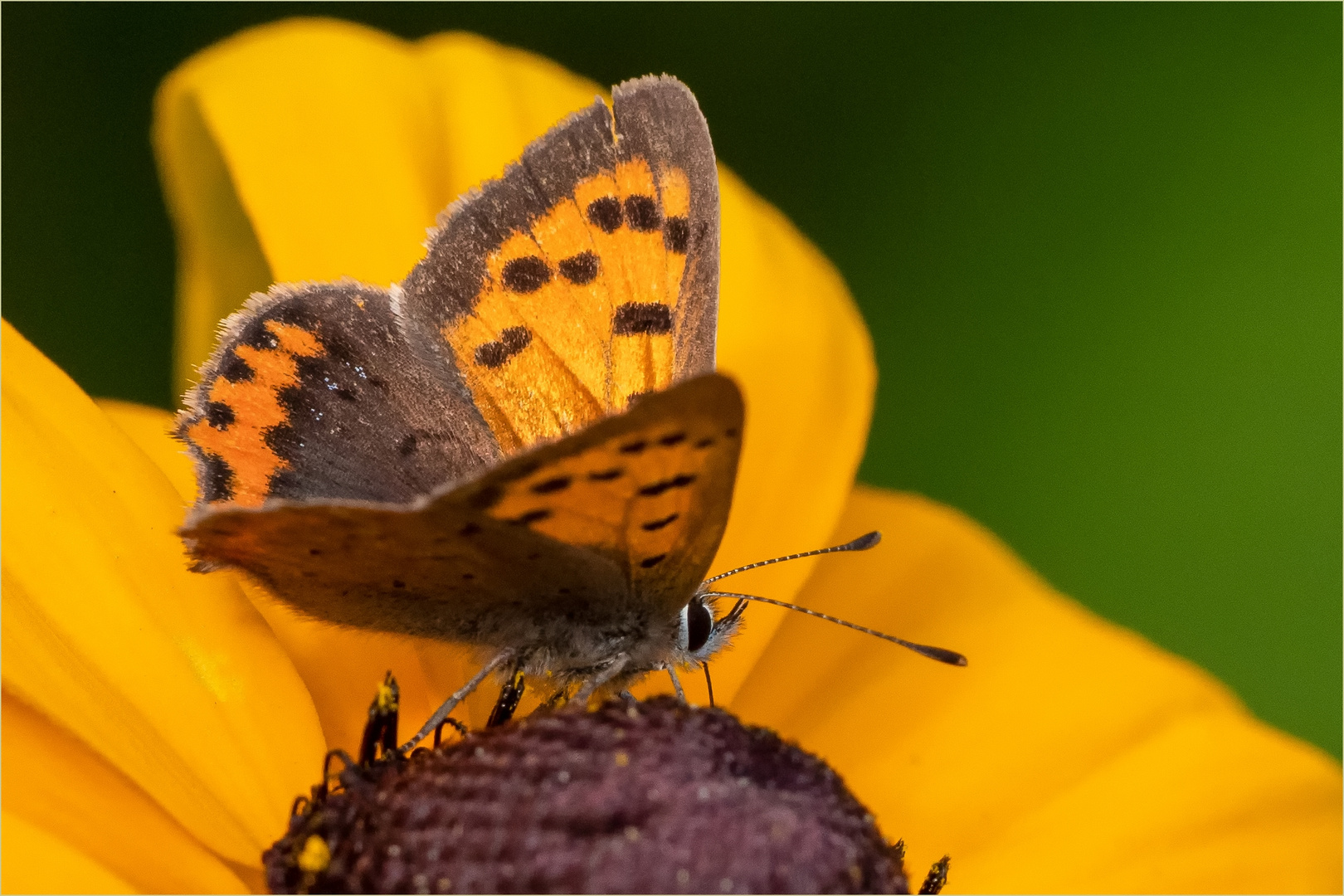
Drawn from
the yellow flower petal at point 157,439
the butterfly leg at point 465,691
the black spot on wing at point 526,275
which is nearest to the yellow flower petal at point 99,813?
the butterfly leg at point 465,691

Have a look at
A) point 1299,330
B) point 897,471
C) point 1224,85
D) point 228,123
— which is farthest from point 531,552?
point 1224,85

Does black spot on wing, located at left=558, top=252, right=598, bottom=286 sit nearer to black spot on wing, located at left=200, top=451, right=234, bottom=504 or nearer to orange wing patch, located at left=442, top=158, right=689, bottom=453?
orange wing patch, located at left=442, top=158, right=689, bottom=453

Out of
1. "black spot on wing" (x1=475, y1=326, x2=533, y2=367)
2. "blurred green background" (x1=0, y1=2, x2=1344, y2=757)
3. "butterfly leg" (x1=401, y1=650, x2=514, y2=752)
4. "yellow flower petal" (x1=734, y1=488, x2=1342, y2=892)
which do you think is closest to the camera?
"butterfly leg" (x1=401, y1=650, x2=514, y2=752)

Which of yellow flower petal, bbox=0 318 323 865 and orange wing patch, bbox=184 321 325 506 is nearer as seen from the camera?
yellow flower petal, bbox=0 318 323 865

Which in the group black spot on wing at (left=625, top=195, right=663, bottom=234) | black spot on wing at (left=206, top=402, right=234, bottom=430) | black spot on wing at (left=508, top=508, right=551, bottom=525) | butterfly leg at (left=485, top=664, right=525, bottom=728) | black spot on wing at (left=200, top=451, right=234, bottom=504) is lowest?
butterfly leg at (left=485, top=664, right=525, bottom=728)

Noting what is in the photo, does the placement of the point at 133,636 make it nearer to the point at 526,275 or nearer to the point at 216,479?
the point at 216,479

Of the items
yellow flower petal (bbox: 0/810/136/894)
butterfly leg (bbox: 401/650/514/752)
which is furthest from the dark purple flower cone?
yellow flower petal (bbox: 0/810/136/894)

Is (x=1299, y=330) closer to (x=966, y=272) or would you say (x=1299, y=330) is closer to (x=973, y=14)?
(x=966, y=272)
